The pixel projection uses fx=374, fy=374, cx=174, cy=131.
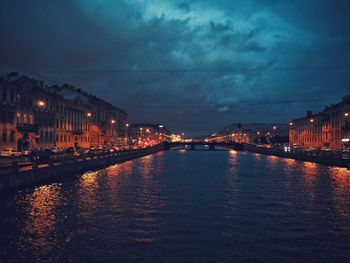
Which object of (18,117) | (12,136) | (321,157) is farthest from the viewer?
(321,157)

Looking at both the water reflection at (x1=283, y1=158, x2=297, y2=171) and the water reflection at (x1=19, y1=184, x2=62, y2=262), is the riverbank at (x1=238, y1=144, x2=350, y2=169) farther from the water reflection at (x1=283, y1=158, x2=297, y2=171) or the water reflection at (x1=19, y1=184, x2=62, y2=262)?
the water reflection at (x1=19, y1=184, x2=62, y2=262)

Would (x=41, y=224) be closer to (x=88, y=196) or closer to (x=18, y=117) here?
(x=88, y=196)

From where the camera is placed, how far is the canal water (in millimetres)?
15844

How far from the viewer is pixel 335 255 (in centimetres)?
1584

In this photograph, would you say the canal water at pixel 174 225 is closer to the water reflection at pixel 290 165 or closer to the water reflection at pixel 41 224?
the water reflection at pixel 41 224

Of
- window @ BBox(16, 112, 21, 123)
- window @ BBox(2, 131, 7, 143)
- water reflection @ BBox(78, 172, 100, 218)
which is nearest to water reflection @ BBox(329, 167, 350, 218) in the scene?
water reflection @ BBox(78, 172, 100, 218)

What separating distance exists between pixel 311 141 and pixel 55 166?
106m

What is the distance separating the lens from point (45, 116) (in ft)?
263

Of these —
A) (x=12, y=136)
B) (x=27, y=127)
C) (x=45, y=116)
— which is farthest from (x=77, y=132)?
(x=12, y=136)

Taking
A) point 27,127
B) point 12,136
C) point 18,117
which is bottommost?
point 12,136

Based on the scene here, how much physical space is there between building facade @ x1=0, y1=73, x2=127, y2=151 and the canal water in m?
30.5

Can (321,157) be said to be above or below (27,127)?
below

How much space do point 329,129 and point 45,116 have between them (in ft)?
259

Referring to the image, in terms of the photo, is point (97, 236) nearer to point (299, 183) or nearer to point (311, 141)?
point (299, 183)
